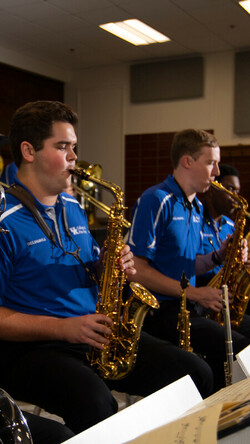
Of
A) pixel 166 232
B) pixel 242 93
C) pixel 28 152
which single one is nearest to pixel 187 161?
pixel 166 232

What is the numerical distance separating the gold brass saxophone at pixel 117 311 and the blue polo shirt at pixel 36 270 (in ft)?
0.32

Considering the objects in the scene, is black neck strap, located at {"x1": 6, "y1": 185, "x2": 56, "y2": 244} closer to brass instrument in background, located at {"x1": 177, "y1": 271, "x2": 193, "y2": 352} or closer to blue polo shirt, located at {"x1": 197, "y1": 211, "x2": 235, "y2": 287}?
brass instrument in background, located at {"x1": 177, "y1": 271, "x2": 193, "y2": 352}

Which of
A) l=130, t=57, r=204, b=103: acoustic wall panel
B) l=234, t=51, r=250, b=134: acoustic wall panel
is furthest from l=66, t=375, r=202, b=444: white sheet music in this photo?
l=130, t=57, r=204, b=103: acoustic wall panel

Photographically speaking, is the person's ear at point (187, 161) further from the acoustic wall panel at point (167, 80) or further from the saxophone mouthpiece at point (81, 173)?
the acoustic wall panel at point (167, 80)

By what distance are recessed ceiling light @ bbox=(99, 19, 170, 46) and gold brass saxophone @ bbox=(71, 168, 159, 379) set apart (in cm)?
606

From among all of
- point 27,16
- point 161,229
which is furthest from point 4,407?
point 27,16

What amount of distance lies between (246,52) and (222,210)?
571 cm

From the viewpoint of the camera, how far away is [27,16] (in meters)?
7.62

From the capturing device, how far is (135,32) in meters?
8.24

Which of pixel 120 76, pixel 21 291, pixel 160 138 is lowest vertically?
pixel 21 291

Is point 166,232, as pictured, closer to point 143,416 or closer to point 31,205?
point 31,205

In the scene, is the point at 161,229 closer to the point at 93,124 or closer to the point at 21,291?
the point at 21,291

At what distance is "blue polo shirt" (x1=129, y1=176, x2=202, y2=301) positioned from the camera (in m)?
2.96

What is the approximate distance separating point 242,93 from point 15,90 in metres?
3.90
